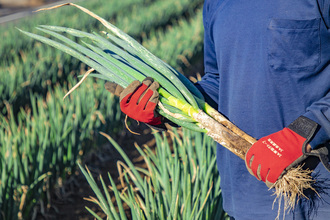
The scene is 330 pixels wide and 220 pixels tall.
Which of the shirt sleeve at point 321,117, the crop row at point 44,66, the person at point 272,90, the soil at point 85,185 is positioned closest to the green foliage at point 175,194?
the person at point 272,90

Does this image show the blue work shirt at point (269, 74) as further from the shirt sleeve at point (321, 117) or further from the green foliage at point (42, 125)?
the green foliage at point (42, 125)

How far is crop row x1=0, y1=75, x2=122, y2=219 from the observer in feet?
6.79

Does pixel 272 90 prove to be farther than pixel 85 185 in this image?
No

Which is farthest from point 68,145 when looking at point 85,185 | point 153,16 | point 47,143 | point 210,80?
point 153,16

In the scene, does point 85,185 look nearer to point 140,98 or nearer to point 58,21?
point 140,98

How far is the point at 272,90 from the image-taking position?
120 centimetres

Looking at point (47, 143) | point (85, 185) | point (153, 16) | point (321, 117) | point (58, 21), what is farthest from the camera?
point (153, 16)

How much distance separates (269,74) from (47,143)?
1.53m

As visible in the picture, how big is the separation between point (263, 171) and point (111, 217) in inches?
24.4

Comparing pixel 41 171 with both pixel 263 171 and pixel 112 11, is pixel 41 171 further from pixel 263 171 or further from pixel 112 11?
pixel 112 11

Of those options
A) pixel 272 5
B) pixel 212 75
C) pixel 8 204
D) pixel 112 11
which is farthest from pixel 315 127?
pixel 112 11

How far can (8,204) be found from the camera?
1984mm

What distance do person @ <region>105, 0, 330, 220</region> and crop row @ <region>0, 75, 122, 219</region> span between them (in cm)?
106

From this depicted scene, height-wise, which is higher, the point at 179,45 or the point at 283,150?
the point at 179,45
